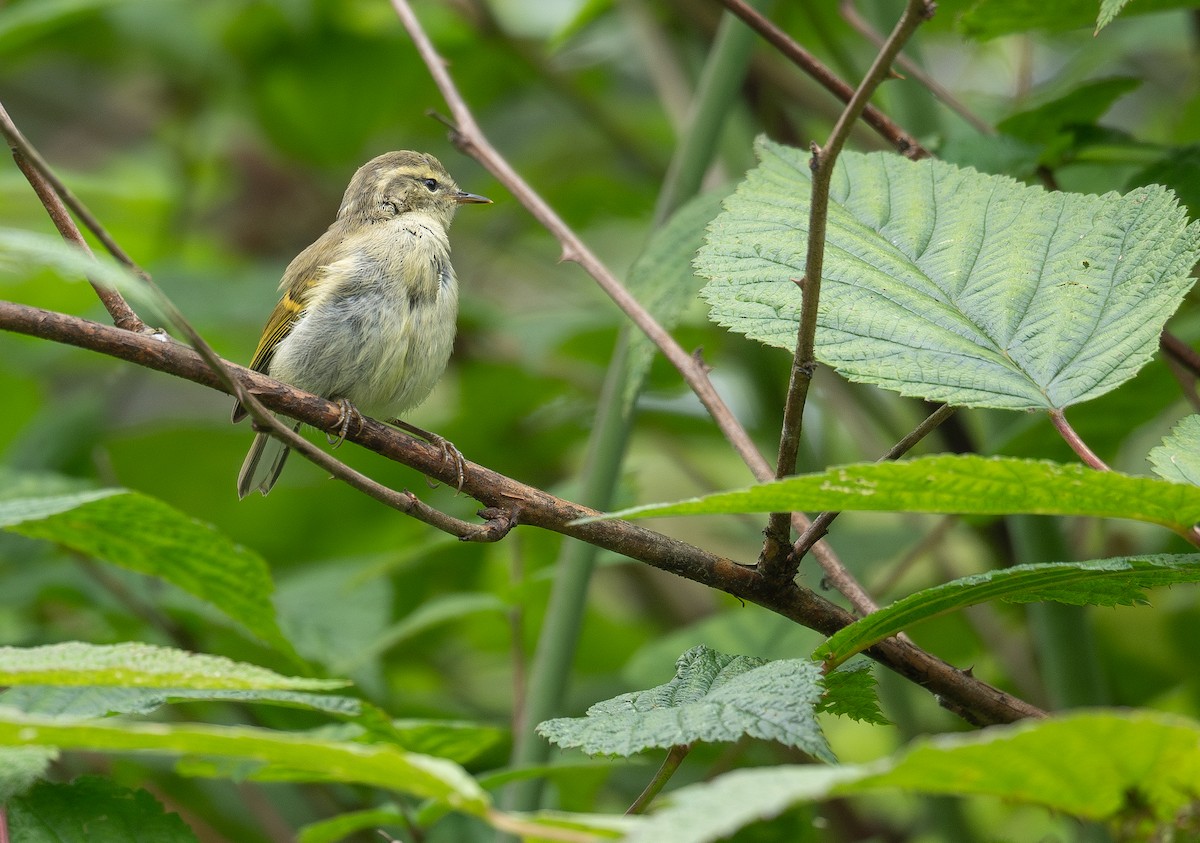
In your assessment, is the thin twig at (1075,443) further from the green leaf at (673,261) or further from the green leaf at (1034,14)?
the green leaf at (1034,14)

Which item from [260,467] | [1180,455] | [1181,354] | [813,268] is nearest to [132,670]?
[813,268]

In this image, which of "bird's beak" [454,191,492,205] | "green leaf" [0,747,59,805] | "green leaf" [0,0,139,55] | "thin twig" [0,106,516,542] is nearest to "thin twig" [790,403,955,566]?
"thin twig" [0,106,516,542]

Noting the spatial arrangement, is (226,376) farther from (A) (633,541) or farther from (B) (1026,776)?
(B) (1026,776)

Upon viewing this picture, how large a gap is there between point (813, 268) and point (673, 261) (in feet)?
3.91

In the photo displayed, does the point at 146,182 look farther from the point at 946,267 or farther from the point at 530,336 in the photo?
the point at 946,267

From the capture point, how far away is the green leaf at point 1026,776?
0.89 m

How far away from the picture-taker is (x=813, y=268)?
1270 millimetres

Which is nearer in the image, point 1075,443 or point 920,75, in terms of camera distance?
point 1075,443

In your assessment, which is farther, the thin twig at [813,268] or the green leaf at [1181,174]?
the green leaf at [1181,174]

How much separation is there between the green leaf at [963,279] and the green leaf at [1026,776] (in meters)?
0.56

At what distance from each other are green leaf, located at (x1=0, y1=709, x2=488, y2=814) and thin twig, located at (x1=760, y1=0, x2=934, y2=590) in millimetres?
579

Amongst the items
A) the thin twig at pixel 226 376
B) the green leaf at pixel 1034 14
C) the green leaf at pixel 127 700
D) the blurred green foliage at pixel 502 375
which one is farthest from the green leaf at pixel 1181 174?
the green leaf at pixel 127 700

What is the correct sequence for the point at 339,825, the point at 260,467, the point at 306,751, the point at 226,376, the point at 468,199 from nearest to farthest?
the point at 306,751 → the point at 226,376 → the point at 339,825 → the point at 260,467 → the point at 468,199

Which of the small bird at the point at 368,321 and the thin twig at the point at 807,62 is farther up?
the thin twig at the point at 807,62
